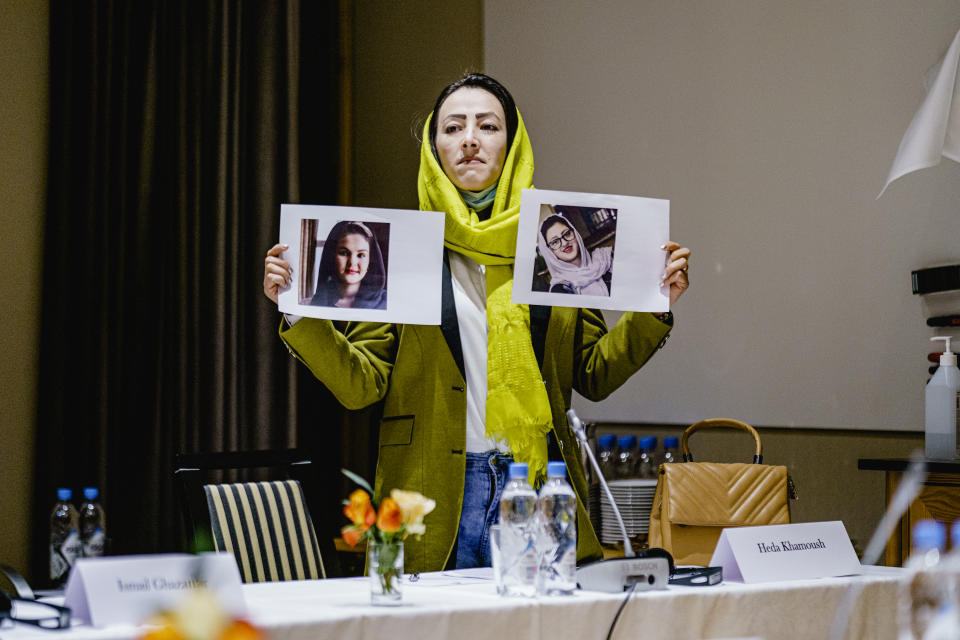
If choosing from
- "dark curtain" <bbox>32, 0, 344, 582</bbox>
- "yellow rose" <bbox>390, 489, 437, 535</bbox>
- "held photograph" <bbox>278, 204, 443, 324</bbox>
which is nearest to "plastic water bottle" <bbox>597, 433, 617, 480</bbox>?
"dark curtain" <bbox>32, 0, 344, 582</bbox>

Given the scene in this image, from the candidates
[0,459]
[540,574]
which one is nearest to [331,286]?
[540,574]

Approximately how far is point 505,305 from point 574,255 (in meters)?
0.21

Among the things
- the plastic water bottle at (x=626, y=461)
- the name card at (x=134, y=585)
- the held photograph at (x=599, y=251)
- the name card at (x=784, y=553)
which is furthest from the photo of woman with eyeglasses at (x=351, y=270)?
the plastic water bottle at (x=626, y=461)

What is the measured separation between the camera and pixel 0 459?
2.79 metres

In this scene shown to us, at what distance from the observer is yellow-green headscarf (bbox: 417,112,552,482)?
2.04 meters

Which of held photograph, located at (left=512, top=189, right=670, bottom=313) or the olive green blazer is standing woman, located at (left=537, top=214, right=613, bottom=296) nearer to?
held photograph, located at (left=512, top=189, right=670, bottom=313)

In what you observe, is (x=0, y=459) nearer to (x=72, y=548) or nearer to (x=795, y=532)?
(x=72, y=548)

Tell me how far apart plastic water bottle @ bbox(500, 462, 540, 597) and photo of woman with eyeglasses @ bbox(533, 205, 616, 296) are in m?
0.58

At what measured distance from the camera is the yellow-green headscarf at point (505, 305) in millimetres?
2035

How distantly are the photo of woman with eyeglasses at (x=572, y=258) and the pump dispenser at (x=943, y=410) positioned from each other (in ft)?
3.38

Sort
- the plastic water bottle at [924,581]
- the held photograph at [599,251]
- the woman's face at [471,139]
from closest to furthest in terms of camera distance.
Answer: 1. the plastic water bottle at [924,581]
2. the held photograph at [599,251]
3. the woman's face at [471,139]

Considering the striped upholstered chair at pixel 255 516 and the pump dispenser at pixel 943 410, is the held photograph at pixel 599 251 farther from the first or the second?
the pump dispenser at pixel 943 410

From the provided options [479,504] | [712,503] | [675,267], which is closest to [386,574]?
[479,504]

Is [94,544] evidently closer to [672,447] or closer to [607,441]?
[607,441]
